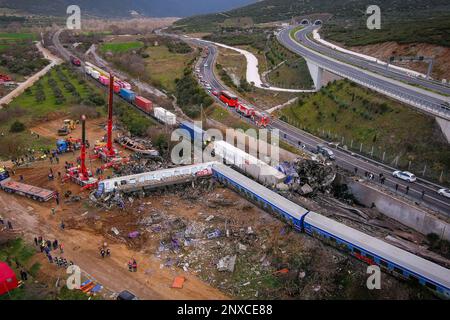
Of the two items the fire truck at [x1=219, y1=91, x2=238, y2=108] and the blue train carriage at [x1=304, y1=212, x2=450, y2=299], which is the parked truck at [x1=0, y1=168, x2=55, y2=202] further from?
the fire truck at [x1=219, y1=91, x2=238, y2=108]

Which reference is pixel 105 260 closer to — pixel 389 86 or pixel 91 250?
pixel 91 250

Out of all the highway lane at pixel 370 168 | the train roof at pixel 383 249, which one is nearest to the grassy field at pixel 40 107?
the highway lane at pixel 370 168

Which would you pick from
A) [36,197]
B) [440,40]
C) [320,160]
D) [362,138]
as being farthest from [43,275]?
[440,40]

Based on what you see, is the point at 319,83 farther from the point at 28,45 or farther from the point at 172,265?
the point at 28,45

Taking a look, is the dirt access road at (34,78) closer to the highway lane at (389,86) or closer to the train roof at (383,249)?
the highway lane at (389,86)

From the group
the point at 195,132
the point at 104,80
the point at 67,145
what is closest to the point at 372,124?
the point at 195,132

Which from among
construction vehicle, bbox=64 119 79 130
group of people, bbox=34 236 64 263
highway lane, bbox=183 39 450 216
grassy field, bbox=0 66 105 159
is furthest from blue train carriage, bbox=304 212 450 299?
construction vehicle, bbox=64 119 79 130
